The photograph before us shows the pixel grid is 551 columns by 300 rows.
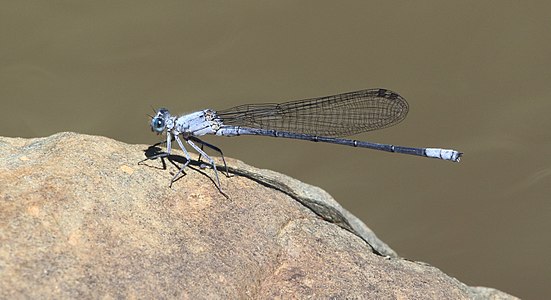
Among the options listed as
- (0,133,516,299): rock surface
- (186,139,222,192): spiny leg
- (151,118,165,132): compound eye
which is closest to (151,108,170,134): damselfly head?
(151,118,165,132): compound eye

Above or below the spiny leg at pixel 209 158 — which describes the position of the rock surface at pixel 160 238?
below

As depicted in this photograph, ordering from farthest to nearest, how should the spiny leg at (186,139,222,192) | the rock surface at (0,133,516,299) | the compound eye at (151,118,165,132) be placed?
the compound eye at (151,118,165,132) < the spiny leg at (186,139,222,192) < the rock surface at (0,133,516,299)

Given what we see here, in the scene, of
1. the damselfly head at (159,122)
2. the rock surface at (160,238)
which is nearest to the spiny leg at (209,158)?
the rock surface at (160,238)

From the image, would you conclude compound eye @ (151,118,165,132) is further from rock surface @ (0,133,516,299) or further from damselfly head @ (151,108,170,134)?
rock surface @ (0,133,516,299)

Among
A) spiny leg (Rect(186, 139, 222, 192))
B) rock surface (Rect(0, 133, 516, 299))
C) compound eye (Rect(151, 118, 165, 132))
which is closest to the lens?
rock surface (Rect(0, 133, 516, 299))

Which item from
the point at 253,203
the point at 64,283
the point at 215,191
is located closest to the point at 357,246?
the point at 253,203

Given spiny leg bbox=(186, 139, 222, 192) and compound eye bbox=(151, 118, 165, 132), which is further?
compound eye bbox=(151, 118, 165, 132)

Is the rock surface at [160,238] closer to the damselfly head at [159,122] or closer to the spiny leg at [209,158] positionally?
the spiny leg at [209,158]
